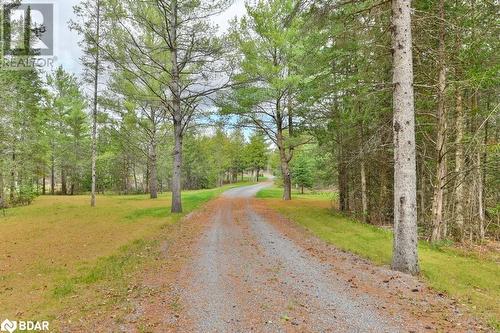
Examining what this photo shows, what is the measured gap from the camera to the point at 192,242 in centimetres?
885

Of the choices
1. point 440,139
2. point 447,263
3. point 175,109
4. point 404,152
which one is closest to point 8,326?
point 404,152

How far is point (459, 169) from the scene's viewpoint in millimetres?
9219

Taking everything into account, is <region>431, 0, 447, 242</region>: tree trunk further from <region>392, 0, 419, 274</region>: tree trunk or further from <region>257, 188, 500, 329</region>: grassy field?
<region>392, 0, 419, 274</region>: tree trunk

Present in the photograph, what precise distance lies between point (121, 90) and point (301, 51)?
11.5m

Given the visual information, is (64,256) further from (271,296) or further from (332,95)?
(332,95)

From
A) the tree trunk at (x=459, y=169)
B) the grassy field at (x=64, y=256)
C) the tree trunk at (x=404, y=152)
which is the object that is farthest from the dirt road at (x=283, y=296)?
the tree trunk at (x=459, y=169)

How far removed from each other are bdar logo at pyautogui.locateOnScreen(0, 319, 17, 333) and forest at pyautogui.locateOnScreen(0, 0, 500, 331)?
20.5 ft

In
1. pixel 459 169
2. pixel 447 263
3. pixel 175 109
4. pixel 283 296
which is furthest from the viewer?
pixel 175 109

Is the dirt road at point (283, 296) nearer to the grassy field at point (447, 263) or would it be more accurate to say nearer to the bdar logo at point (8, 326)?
the grassy field at point (447, 263)

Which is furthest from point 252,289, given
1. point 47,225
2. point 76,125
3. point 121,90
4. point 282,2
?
point 76,125

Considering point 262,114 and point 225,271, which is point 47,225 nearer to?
point 225,271

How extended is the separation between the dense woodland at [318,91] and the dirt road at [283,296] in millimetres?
2409

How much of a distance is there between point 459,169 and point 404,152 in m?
4.46

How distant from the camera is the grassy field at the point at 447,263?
16.3 ft
